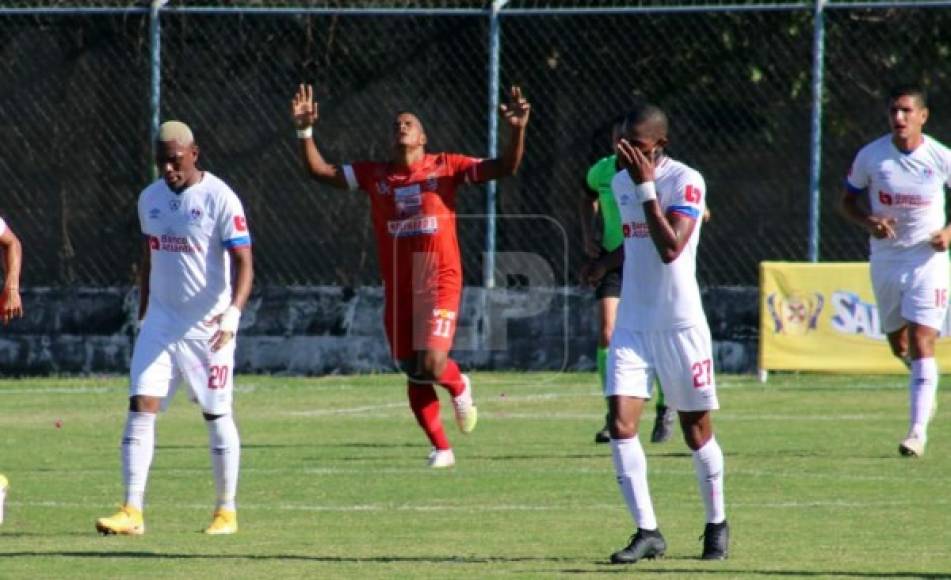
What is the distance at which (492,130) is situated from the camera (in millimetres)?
19734

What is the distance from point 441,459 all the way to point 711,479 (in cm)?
422

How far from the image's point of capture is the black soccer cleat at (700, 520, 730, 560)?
9266 mm

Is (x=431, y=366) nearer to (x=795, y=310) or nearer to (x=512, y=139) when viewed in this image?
(x=512, y=139)

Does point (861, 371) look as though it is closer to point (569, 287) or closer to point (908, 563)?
point (569, 287)

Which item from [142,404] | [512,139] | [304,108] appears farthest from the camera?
[304,108]

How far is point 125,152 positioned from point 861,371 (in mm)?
7933

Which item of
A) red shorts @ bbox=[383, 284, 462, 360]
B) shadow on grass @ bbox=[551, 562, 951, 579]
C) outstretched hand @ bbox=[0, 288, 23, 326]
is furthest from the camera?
red shorts @ bbox=[383, 284, 462, 360]

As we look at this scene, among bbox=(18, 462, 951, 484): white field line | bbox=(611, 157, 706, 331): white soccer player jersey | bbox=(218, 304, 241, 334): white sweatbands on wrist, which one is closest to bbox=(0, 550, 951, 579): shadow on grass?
bbox=(611, 157, 706, 331): white soccer player jersey

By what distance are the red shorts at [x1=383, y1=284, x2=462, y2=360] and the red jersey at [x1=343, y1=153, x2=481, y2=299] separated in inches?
3.3

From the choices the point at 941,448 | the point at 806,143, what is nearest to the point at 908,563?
the point at 941,448

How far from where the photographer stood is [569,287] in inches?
779

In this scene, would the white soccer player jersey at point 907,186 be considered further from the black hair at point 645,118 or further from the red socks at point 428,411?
the black hair at point 645,118

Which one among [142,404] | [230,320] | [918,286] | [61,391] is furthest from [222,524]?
[61,391]

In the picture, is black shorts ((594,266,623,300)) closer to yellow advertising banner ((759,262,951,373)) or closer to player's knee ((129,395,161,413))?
yellow advertising banner ((759,262,951,373))
